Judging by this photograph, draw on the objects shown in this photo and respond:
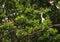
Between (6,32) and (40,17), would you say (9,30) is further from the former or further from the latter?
(40,17)

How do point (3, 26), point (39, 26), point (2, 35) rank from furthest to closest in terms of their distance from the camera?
point (2, 35), point (3, 26), point (39, 26)

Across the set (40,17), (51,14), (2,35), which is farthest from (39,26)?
(2,35)

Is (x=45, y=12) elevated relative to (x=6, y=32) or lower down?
elevated

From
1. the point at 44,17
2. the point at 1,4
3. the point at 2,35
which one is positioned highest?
the point at 1,4

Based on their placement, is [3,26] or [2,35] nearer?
[3,26]

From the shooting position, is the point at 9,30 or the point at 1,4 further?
the point at 1,4

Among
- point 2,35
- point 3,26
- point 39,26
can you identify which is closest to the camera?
point 39,26

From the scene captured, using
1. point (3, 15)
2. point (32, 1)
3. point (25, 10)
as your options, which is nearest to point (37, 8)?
point (32, 1)

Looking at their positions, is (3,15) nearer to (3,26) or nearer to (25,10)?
(3,26)

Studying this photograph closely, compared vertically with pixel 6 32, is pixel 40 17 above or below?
above

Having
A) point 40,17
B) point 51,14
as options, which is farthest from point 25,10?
point 51,14
